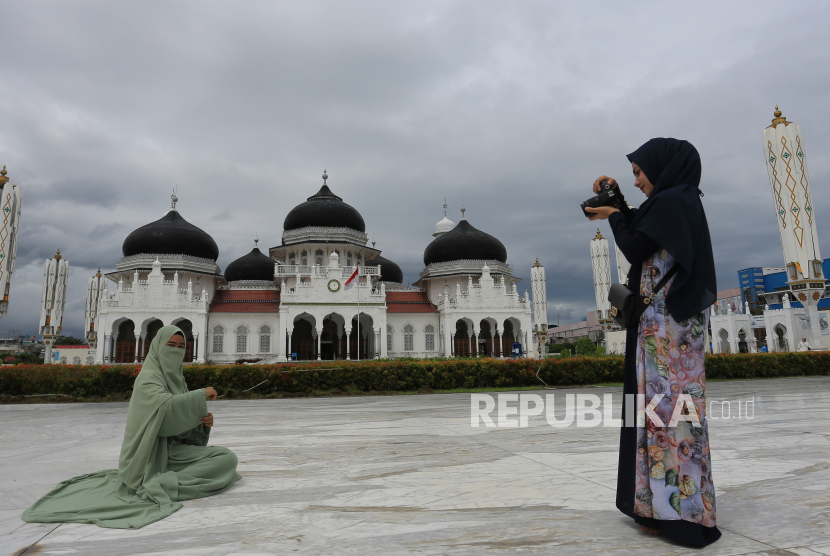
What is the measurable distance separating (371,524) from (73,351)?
133 ft

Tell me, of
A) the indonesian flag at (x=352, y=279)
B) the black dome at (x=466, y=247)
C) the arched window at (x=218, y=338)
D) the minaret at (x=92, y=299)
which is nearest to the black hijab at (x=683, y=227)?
the indonesian flag at (x=352, y=279)

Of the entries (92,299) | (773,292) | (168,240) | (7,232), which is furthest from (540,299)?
(773,292)

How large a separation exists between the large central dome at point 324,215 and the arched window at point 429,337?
936cm

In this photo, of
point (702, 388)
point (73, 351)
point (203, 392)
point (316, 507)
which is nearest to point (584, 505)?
point (702, 388)

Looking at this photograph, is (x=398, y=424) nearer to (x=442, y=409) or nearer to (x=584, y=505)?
(x=442, y=409)

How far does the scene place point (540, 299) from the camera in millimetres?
33312

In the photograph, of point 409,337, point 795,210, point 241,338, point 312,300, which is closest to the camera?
point 795,210

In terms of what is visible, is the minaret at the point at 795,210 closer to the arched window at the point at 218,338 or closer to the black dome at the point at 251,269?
the arched window at the point at 218,338

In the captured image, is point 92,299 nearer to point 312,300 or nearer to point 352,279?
point 312,300

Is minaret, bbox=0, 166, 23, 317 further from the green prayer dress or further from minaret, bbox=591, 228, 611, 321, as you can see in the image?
minaret, bbox=591, 228, 611, 321

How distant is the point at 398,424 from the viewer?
22.8ft

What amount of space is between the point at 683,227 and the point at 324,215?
33776 millimetres

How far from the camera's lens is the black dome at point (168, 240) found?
3347cm

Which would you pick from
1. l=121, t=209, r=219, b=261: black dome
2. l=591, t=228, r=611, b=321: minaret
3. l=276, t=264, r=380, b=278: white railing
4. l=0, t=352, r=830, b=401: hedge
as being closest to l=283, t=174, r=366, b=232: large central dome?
l=276, t=264, r=380, b=278: white railing
